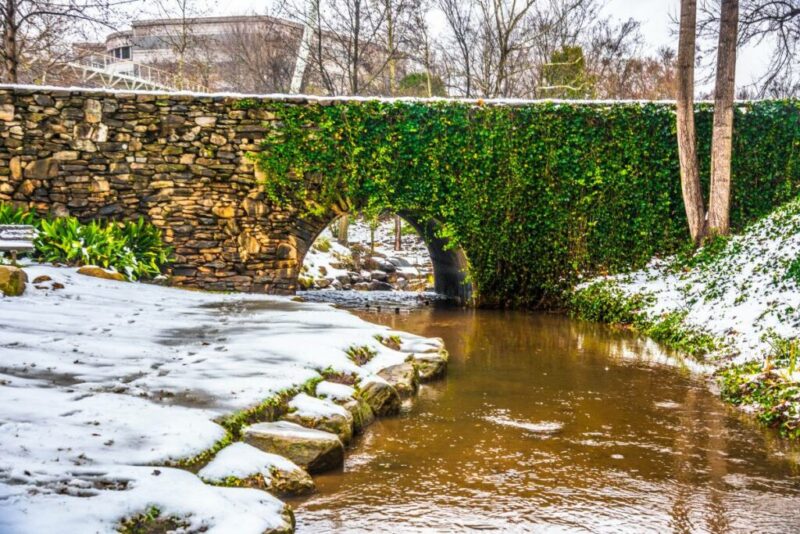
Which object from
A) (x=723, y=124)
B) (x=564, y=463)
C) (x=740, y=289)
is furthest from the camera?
(x=723, y=124)

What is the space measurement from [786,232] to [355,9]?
570 inches

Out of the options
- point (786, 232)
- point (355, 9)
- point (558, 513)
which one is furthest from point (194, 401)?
point (355, 9)

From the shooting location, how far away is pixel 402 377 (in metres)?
6.25

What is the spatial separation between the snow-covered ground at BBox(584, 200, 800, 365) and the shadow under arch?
9.04ft

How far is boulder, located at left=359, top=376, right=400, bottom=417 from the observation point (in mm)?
5496

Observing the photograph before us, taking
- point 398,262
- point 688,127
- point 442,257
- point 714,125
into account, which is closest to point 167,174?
point 442,257

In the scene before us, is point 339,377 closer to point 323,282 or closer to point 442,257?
point 442,257

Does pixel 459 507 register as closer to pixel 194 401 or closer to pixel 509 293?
pixel 194 401

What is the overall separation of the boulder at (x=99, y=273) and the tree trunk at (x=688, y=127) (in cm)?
932

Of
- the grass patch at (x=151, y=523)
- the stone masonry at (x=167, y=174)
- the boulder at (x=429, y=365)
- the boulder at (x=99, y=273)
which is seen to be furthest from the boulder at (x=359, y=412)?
the stone masonry at (x=167, y=174)

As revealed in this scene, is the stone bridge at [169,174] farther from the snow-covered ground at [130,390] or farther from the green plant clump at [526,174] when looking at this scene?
the snow-covered ground at [130,390]

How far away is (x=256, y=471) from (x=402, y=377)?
8.70ft

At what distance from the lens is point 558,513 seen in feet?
12.0

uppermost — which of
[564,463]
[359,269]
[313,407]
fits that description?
[359,269]
